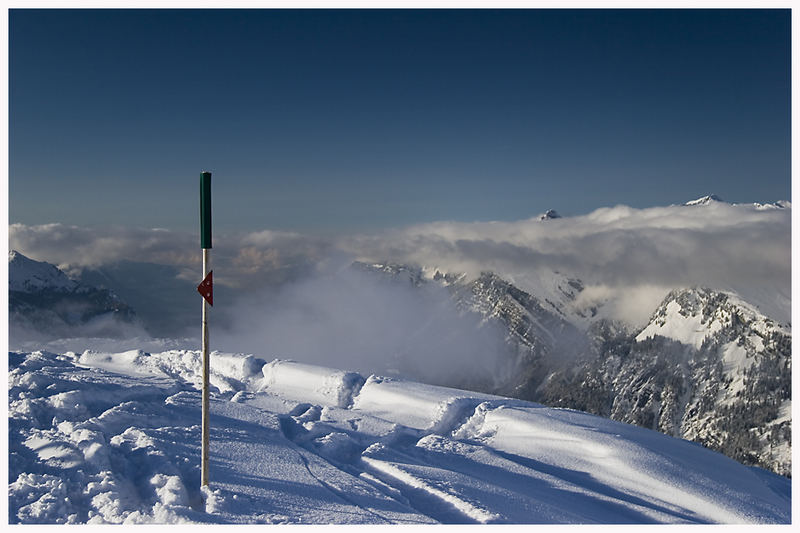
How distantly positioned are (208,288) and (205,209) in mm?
1654

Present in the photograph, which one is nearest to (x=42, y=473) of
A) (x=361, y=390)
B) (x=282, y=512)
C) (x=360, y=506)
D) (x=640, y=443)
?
(x=282, y=512)

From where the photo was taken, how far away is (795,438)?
717 inches

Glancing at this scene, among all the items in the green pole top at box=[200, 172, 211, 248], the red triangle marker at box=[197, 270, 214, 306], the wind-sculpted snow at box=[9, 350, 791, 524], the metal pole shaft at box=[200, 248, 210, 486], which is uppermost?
the green pole top at box=[200, 172, 211, 248]

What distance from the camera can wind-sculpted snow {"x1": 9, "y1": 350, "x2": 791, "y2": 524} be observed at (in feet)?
38.3

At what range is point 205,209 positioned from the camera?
36.3 ft

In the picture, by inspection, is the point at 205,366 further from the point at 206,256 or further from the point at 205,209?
the point at 205,209

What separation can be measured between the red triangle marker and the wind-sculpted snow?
4.37 metres

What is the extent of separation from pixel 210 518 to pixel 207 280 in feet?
16.0

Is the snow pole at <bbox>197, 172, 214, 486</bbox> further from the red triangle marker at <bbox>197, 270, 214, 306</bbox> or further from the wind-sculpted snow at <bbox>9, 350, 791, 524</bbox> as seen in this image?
the wind-sculpted snow at <bbox>9, 350, 791, 524</bbox>

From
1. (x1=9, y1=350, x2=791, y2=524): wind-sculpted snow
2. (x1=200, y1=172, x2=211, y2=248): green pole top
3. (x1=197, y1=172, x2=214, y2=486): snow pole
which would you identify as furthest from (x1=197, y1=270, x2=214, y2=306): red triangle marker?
(x1=9, y1=350, x2=791, y2=524): wind-sculpted snow

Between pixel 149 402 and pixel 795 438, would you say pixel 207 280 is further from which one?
pixel 795 438

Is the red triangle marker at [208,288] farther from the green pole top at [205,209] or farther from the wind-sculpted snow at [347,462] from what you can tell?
the wind-sculpted snow at [347,462]

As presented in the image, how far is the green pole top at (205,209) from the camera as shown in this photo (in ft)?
35.9

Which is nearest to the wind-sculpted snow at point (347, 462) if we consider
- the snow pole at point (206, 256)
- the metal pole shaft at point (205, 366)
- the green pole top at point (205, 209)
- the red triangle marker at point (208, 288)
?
the metal pole shaft at point (205, 366)
